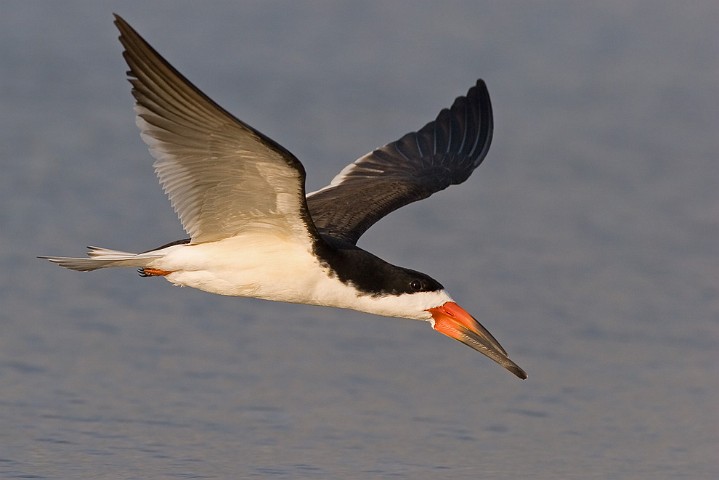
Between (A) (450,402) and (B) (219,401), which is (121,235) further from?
(A) (450,402)

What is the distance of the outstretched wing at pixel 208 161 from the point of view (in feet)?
19.6

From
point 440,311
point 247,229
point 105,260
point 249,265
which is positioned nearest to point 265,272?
point 249,265

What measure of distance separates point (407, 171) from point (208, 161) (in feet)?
10.2

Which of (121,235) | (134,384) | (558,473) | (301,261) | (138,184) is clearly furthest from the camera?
(138,184)

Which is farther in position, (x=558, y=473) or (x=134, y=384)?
(x=134, y=384)

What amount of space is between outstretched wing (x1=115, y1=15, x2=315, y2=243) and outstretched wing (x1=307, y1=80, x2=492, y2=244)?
3.64 ft

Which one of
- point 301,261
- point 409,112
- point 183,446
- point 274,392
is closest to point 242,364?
point 274,392

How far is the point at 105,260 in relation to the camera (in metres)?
6.97

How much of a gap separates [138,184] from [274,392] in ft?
9.81

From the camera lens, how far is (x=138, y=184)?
10641mm

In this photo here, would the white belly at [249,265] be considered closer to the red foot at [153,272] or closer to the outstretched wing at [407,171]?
the red foot at [153,272]

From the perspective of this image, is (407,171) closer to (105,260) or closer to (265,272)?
(265,272)

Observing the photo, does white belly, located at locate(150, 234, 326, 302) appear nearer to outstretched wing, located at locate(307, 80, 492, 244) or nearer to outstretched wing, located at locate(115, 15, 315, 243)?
outstretched wing, located at locate(115, 15, 315, 243)

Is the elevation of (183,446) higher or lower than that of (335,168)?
lower
